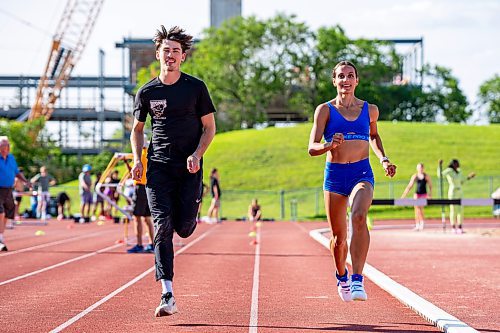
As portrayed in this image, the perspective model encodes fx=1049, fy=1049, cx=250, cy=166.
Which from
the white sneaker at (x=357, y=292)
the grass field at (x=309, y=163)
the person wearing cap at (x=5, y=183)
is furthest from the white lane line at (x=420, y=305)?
the grass field at (x=309, y=163)

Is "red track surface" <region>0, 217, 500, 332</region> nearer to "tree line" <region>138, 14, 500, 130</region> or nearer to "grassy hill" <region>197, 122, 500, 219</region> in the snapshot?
"grassy hill" <region>197, 122, 500, 219</region>

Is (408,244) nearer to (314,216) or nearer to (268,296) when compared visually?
(268,296)

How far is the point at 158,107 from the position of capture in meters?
8.74

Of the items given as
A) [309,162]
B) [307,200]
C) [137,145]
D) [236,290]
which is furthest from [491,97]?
[137,145]

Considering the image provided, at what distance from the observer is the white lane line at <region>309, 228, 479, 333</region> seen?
8.03 metres

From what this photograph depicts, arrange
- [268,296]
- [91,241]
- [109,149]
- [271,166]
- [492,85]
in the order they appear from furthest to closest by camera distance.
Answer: [492,85] < [109,149] < [271,166] < [91,241] < [268,296]

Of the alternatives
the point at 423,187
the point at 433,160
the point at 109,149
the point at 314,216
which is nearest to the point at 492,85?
the point at 109,149

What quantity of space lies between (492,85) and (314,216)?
85.5 metres

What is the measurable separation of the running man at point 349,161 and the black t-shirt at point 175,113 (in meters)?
1.05

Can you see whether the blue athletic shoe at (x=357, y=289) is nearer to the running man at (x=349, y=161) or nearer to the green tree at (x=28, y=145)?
the running man at (x=349, y=161)

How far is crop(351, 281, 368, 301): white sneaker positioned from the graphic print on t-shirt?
2190mm

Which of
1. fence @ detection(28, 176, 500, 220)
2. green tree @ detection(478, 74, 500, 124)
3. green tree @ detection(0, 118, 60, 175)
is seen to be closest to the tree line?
green tree @ detection(0, 118, 60, 175)

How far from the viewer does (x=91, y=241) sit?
2305 centimetres

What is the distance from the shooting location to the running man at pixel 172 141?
28.6 feet
